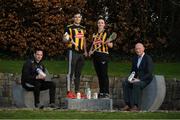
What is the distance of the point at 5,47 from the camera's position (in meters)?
21.0

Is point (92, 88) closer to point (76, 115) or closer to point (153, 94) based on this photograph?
point (153, 94)

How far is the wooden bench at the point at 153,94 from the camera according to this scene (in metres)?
13.5

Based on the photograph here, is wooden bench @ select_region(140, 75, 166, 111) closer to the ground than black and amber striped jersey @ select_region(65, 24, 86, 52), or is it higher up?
closer to the ground

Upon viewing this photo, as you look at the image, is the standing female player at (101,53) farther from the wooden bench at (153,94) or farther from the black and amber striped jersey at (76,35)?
the wooden bench at (153,94)

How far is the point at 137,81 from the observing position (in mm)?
13328

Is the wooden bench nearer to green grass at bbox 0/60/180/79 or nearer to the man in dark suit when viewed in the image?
the man in dark suit

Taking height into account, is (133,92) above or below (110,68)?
below

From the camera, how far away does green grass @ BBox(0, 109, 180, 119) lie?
11.6 m

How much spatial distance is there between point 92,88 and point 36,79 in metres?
3.00

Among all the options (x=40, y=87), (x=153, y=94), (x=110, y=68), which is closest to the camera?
(x=153, y=94)

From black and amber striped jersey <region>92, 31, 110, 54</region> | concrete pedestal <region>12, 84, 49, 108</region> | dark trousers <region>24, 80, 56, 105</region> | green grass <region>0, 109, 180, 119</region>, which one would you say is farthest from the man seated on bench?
green grass <region>0, 109, 180, 119</region>

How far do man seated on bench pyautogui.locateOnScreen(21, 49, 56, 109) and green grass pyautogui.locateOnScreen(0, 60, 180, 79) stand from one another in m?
3.29

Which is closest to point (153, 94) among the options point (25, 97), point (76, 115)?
point (76, 115)

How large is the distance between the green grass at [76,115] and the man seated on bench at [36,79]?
1.34 m
